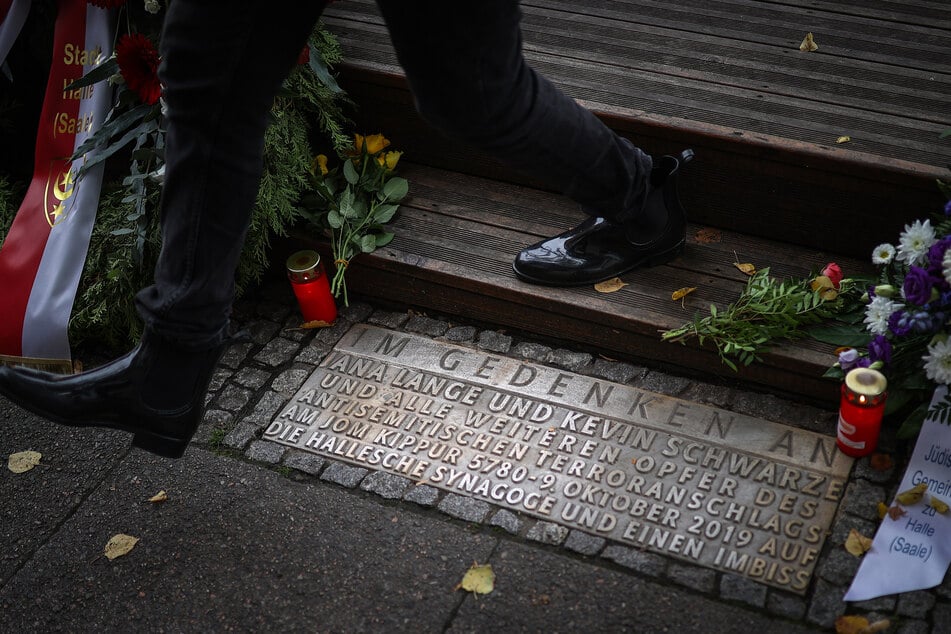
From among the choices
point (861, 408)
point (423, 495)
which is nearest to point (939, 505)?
point (861, 408)

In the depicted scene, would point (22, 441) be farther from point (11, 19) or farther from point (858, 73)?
point (858, 73)

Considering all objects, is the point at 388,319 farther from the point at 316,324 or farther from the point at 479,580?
the point at 479,580

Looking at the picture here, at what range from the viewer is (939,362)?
2293mm

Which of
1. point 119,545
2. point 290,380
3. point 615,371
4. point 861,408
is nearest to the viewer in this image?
point 861,408

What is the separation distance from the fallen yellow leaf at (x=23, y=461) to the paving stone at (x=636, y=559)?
1636 mm

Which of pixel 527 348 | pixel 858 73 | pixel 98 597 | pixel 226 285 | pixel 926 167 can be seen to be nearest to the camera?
pixel 226 285

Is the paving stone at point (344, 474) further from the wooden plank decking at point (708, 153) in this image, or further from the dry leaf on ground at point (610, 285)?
the dry leaf on ground at point (610, 285)

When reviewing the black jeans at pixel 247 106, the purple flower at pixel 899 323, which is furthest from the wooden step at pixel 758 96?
the black jeans at pixel 247 106

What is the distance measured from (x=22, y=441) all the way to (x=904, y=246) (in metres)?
2.53

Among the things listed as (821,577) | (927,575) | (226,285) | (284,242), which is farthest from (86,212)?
(927,575)

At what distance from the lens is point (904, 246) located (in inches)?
96.0

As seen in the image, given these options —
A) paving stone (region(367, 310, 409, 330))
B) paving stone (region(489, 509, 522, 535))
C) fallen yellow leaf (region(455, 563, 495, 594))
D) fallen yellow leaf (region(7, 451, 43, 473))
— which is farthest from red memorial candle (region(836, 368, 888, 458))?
fallen yellow leaf (region(7, 451, 43, 473))

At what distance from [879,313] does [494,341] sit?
1.10 metres

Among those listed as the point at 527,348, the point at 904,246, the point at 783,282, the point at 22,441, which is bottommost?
the point at 22,441
